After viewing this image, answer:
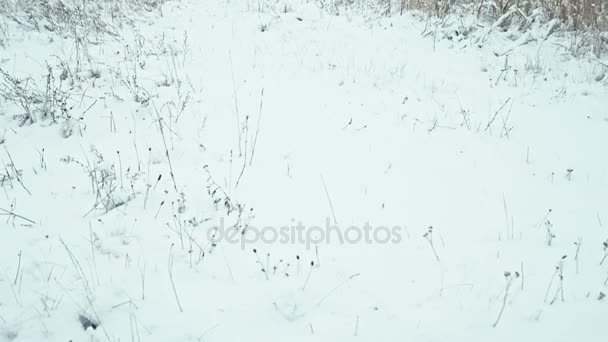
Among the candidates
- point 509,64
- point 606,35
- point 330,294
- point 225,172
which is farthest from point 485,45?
point 330,294

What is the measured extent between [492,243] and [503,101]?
112 inches

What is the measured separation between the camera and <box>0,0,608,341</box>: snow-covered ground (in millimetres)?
2580

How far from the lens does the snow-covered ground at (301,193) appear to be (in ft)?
8.46

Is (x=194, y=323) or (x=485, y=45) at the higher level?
A: (x=485, y=45)

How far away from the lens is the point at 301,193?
3.67 m

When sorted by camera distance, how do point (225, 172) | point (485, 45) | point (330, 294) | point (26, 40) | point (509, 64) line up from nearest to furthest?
1. point (330, 294)
2. point (225, 172)
3. point (26, 40)
4. point (509, 64)
5. point (485, 45)

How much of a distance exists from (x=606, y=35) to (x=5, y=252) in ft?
26.4

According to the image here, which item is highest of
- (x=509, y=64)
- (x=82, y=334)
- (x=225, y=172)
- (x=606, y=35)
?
(x=606, y=35)

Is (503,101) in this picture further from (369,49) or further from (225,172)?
(225,172)

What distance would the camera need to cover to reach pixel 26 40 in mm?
5797

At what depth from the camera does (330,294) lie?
2.73m

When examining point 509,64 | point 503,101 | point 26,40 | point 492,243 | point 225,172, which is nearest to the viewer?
point 492,243

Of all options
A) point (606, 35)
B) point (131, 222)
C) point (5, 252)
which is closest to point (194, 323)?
point (131, 222)

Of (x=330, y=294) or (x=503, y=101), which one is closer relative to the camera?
(x=330, y=294)
